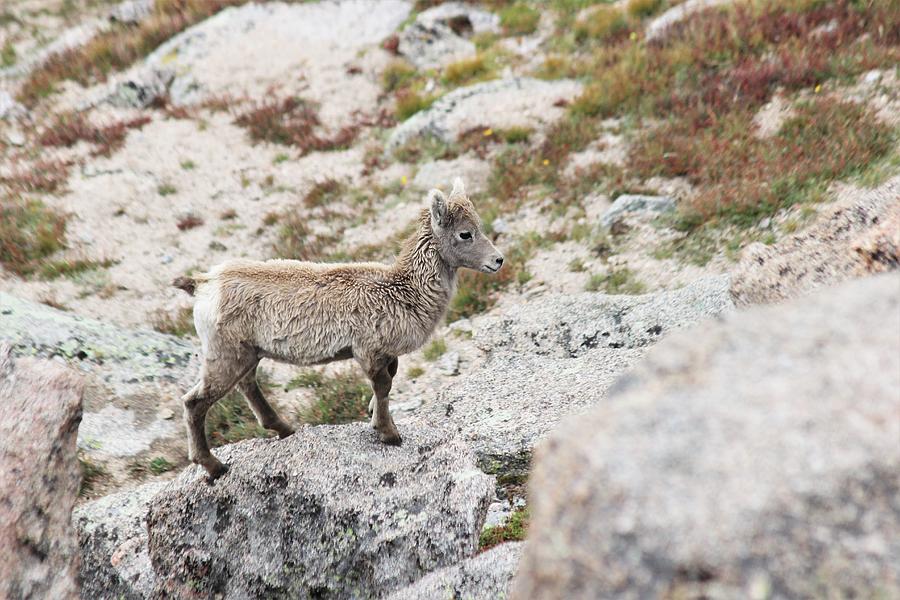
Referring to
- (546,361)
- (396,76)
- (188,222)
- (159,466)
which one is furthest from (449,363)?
→ (396,76)

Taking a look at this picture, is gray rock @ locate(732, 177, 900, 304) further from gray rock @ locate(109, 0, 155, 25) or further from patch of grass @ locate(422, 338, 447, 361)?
gray rock @ locate(109, 0, 155, 25)

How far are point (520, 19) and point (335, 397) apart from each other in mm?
16130

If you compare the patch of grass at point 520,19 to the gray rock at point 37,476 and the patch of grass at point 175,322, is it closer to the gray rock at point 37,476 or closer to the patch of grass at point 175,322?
the patch of grass at point 175,322

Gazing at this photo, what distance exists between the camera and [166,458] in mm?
8164

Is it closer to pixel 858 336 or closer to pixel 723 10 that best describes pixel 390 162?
pixel 723 10

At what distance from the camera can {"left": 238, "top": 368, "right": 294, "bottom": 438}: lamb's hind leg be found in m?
6.82

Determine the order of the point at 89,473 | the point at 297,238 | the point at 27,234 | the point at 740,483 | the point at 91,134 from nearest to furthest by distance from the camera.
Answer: the point at 740,483 → the point at 89,473 → the point at 297,238 → the point at 27,234 → the point at 91,134

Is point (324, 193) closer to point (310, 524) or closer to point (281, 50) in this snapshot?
point (281, 50)

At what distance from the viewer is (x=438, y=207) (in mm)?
6766

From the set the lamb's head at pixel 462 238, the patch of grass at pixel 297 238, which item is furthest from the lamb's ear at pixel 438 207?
the patch of grass at pixel 297 238

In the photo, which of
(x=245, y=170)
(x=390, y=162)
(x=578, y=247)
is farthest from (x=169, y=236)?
(x=578, y=247)

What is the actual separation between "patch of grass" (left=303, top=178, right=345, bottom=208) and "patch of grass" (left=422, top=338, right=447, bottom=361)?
21.8 feet

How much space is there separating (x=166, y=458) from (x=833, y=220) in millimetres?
8530

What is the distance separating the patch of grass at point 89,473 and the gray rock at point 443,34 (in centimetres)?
1575
